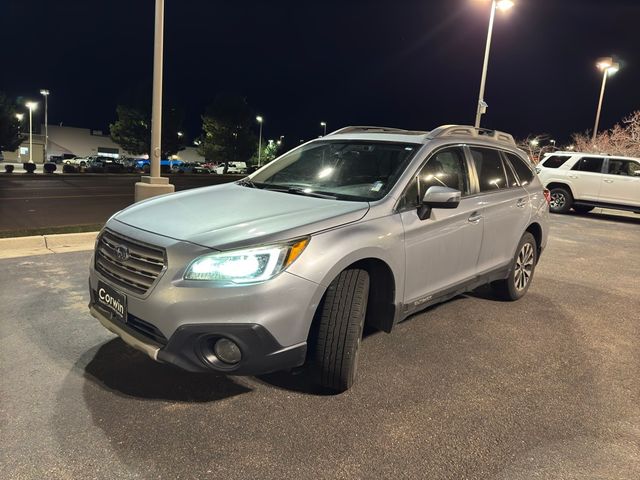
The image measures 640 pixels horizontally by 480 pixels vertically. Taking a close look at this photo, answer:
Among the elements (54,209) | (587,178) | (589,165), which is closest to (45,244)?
(54,209)

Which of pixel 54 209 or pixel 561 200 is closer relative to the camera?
pixel 54 209

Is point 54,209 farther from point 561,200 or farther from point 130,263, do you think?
point 561,200

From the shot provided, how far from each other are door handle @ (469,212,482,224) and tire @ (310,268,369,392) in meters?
1.61

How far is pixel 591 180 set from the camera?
15039mm

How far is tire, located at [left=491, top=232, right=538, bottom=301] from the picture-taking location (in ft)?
17.8

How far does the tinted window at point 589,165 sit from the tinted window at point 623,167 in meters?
0.28

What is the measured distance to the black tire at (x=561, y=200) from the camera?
51.0 ft

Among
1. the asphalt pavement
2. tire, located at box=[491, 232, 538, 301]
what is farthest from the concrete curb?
tire, located at box=[491, 232, 538, 301]

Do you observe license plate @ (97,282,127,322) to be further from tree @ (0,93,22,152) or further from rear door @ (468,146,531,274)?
tree @ (0,93,22,152)

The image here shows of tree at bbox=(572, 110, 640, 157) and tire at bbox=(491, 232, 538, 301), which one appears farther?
→ tree at bbox=(572, 110, 640, 157)

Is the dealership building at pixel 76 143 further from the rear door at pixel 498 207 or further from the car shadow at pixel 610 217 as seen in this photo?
the rear door at pixel 498 207

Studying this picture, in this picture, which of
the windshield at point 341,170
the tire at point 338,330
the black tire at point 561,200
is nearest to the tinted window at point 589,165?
the black tire at point 561,200

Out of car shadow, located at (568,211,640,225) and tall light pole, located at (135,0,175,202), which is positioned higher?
tall light pole, located at (135,0,175,202)

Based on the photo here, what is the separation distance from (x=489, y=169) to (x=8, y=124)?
47.6 metres
